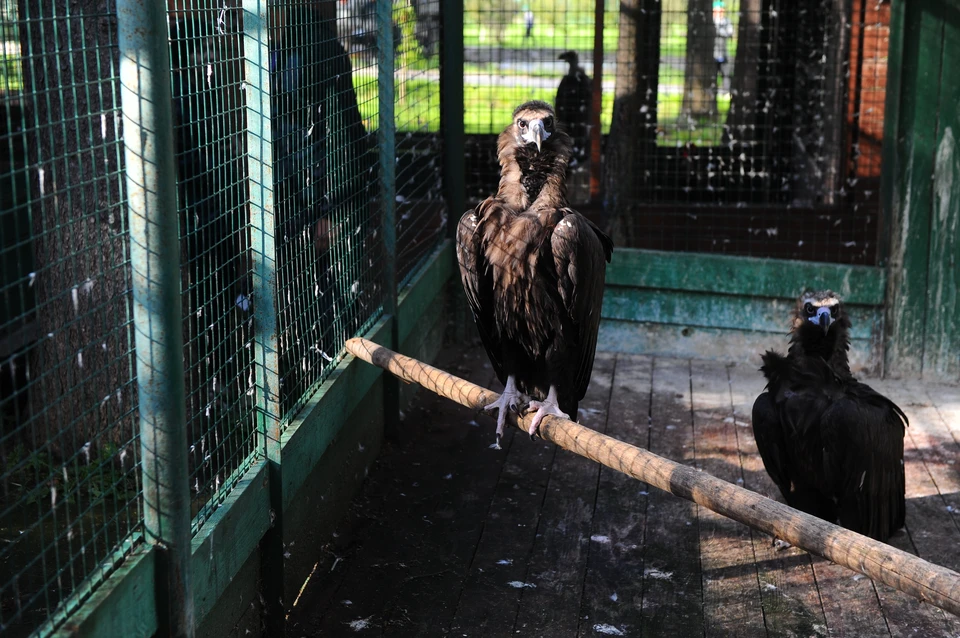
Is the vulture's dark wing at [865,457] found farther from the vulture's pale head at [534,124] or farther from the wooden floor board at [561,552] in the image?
the vulture's pale head at [534,124]

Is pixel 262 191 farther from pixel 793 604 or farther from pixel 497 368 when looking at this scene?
pixel 793 604

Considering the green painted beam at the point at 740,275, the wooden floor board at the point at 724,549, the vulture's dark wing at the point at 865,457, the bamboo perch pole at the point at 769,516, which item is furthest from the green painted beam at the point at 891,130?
the bamboo perch pole at the point at 769,516

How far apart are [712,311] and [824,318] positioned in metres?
2.17

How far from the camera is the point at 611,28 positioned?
666 centimetres

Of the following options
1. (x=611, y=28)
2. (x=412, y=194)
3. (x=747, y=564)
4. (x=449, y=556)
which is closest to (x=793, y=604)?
(x=747, y=564)

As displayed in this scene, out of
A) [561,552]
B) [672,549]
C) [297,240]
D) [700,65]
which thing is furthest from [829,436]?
[700,65]

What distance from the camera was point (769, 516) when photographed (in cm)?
241

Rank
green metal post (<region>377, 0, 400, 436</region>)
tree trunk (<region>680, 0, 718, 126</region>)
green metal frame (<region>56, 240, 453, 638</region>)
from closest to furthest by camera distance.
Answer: green metal frame (<region>56, 240, 453, 638</region>)
green metal post (<region>377, 0, 400, 436</region>)
tree trunk (<region>680, 0, 718, 126</region>)

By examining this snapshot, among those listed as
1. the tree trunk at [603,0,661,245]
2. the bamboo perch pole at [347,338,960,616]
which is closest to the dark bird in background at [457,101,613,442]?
the bamboo perch pole at [347,338,960,616]

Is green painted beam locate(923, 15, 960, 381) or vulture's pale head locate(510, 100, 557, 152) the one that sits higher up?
vulture's pale head locate(510, 100, 557, 152)

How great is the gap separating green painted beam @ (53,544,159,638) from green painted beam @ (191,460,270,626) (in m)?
0.19

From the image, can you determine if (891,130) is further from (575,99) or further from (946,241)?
(575,99)

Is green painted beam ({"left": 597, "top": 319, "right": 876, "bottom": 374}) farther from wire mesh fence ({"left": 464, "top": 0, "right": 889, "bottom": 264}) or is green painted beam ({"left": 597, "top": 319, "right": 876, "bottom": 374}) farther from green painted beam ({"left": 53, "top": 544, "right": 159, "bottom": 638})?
green painted beam ({"left": 53, "top": 544, "right": 159, "bottom": 638})

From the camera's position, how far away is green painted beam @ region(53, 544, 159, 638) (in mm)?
1931
